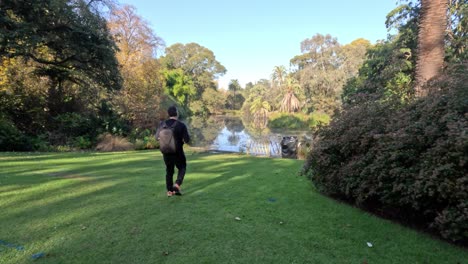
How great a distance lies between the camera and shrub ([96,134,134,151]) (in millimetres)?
15516

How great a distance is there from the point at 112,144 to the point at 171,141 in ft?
39.5

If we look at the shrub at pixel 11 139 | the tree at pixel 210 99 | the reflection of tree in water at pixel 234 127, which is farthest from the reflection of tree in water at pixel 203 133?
the tree at pixel 210 99

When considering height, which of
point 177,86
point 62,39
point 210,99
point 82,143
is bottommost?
point 82,143

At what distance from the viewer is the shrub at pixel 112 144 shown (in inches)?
611

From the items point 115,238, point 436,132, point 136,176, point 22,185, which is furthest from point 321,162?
point 22,185

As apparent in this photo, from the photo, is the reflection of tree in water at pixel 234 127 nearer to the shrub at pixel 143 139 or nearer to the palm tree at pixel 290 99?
the palm tree at pixel 290 99

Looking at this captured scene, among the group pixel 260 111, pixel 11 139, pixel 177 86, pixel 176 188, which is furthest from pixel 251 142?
pixel 177 86

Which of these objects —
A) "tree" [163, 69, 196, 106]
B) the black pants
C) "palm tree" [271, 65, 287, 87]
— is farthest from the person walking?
"palm tree" [271, 65, 287, 87]

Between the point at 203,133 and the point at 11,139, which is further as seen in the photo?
the point at 203,133

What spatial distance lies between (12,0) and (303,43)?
62744mm

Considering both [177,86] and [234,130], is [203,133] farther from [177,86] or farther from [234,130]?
[177,86]

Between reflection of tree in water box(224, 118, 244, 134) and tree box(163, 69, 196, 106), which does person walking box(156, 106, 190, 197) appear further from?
tree box(163, 69, 196, 106)

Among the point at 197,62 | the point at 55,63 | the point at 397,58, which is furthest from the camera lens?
the point at 197,62

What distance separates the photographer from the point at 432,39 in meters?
6.10
